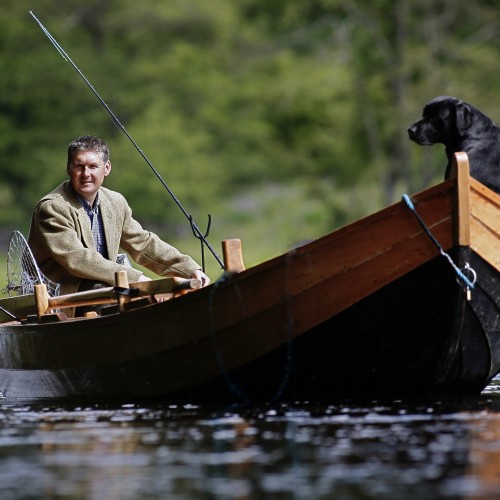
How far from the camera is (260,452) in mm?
6867

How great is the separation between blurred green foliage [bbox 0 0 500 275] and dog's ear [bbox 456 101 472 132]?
78.8 ft

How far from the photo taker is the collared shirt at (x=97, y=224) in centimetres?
980

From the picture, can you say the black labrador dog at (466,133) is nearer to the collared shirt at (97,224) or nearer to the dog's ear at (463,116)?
the dog's ear at (463,116)

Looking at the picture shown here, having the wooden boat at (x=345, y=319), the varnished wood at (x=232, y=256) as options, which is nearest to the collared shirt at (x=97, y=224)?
the wooden boat at (x=345, y=319)

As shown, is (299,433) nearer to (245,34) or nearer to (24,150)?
(24,150)

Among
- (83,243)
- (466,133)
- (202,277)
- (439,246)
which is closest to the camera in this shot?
(439,246)

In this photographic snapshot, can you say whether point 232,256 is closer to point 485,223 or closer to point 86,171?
point 485,223

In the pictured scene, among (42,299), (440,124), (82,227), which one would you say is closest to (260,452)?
(42,299)

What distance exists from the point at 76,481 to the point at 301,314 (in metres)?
2.47

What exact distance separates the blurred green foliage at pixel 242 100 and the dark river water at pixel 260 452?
2559 centimetres

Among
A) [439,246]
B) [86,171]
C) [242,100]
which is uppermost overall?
[242,100]

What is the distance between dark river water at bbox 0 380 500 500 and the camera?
6.01 m

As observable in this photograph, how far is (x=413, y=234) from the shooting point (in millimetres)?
8320

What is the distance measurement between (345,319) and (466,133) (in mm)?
1683
